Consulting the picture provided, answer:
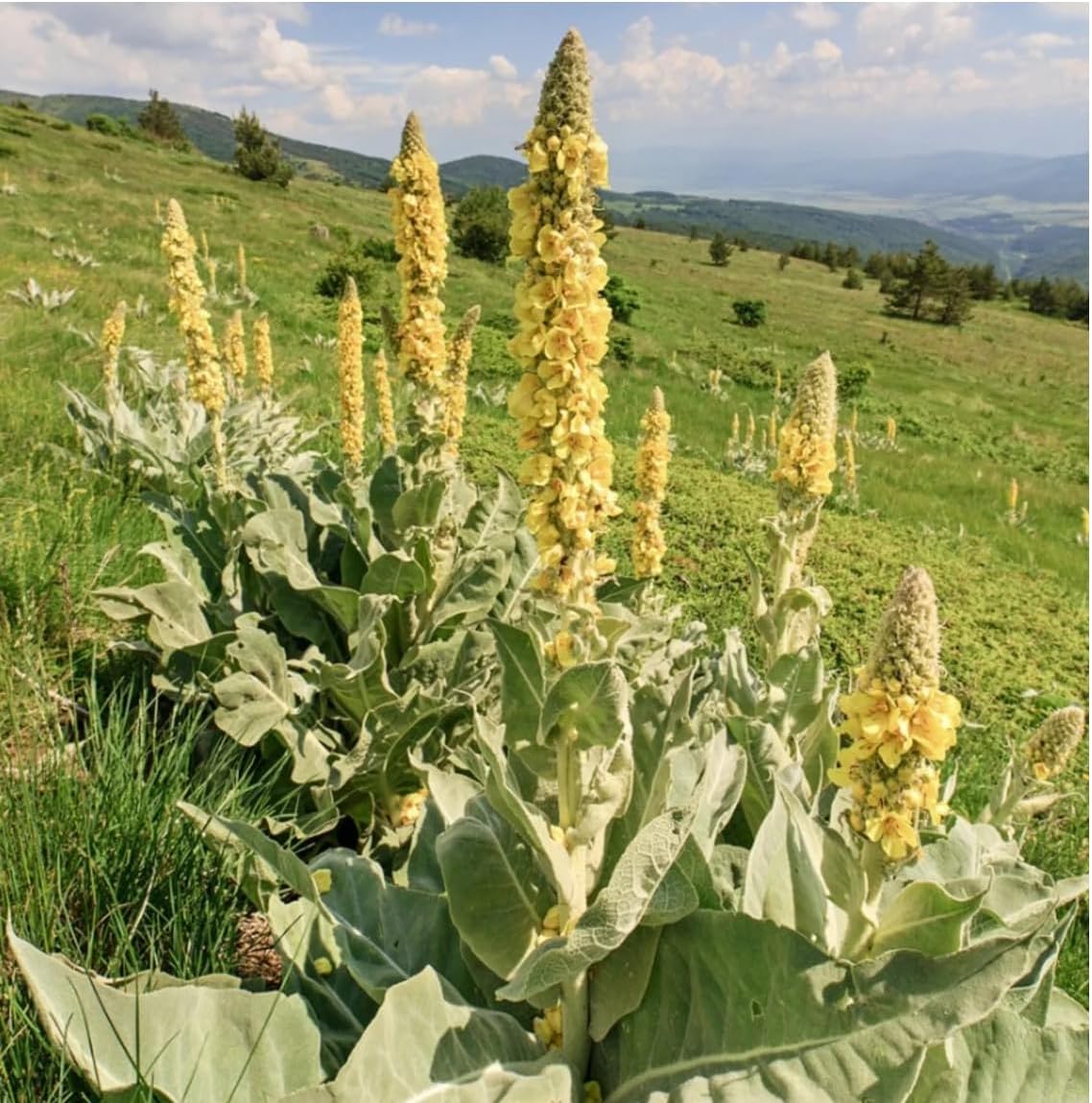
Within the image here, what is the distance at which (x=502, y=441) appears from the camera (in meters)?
11.4

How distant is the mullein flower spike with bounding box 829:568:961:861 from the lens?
1.56 m

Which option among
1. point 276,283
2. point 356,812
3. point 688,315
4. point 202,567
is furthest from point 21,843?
point 688,315

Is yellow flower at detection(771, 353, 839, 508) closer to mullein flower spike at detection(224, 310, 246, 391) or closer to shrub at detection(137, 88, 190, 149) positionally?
mullein flower spike at detection(224, 310, 246, 391)

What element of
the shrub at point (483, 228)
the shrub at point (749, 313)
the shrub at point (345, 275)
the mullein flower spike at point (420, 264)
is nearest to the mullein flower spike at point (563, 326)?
the mullein flower spike at point (420, 264)

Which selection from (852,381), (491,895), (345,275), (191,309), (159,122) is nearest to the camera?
(491,895)

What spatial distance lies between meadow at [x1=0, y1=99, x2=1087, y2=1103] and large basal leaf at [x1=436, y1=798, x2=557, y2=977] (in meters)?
0.75

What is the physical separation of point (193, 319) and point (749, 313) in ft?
150

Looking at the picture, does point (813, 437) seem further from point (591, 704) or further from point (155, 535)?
point (155, 535)

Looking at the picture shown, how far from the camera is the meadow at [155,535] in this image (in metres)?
2.43

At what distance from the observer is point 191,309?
14.3ft

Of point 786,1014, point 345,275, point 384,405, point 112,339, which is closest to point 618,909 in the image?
point 786,1014

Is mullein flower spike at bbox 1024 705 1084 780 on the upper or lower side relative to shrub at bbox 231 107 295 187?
lower

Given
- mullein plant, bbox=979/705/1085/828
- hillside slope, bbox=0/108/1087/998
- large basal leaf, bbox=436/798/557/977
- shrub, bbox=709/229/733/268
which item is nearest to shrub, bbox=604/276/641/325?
hillside slope, bbox=0/108/1087/998

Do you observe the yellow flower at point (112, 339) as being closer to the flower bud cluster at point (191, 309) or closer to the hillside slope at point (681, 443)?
the hillside slope at point (681, 443)
